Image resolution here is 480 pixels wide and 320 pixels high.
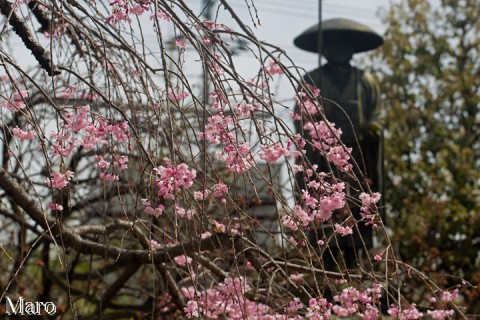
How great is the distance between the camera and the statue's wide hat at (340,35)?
18.1 feet

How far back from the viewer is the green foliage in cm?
987

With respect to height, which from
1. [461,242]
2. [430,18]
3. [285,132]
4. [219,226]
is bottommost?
[461,242]

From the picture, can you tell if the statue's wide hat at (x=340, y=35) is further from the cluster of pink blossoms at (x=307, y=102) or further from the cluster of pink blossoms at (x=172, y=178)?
the cluster of pink blossoms at (x=172, y=178)

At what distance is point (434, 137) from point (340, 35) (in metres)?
5.63

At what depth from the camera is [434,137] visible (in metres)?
10.9

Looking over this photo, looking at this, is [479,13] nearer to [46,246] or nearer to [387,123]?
[387,123]

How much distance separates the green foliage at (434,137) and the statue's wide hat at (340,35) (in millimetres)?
3976

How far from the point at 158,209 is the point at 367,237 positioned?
2.85 m

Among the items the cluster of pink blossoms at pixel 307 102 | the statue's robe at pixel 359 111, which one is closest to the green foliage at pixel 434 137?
the statue's robe at pixel 359 111

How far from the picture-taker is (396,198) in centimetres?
1030

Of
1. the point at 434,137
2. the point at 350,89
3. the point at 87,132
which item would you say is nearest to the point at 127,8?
the point at 87,132

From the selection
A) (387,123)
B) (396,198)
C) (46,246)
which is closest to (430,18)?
(387,123)

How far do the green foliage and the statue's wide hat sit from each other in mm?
3976

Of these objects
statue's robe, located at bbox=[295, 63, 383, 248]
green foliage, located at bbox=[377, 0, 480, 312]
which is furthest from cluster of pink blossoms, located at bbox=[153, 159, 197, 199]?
green foliage, located at bbox=[377, 0, 480, 312]
